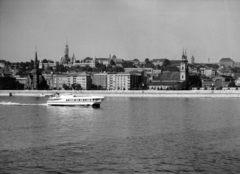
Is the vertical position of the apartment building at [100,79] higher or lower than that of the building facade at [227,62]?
lower

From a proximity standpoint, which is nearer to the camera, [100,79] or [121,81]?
[121,81]

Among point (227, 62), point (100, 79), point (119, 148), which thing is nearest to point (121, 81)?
point (100, 79)

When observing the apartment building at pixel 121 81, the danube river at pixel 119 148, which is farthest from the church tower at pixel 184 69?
the danube river at pixel 119 148

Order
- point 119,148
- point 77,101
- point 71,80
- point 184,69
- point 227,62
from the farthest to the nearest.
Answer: point 227,62, point 71,80, point 184,69, point 77,101, point 119,148

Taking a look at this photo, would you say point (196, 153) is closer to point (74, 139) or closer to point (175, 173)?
point (175, 173)

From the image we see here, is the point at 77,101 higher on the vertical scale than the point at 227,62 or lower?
lower

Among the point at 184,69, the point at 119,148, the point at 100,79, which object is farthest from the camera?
the point at 100,79

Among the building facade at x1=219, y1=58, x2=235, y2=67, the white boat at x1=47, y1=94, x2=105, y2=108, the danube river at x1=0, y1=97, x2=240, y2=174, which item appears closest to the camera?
the danube river at x1=0, y1=97, x2=240, y2=174

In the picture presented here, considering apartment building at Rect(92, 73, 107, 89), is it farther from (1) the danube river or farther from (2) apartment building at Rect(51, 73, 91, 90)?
(1) the danube river

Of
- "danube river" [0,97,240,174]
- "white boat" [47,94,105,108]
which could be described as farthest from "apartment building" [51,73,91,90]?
"danube river" [0,97,240,174]

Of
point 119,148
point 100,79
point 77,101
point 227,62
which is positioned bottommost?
point 119,148

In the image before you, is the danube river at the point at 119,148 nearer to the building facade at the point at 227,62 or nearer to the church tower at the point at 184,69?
the church tower at the point at 184,69

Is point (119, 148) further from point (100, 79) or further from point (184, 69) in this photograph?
point (100, 79)

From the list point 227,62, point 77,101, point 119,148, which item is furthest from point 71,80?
point 119,148
